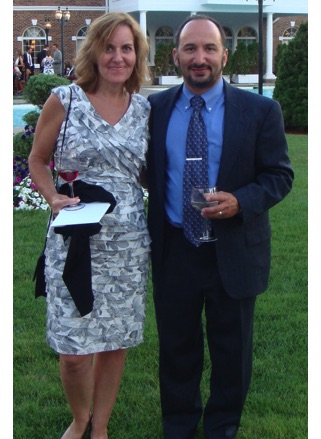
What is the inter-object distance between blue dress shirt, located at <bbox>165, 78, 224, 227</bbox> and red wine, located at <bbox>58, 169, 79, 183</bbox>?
494 millimetres

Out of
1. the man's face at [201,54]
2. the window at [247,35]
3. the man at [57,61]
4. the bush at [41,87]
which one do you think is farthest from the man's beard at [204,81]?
the window at [247,35]

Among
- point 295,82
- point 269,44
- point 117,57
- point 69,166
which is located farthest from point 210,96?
point 269,44

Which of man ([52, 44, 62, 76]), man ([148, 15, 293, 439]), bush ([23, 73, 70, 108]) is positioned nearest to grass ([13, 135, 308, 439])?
man ([148, 15, 293, 439])

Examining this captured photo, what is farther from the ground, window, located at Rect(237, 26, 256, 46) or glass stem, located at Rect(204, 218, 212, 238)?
window, located at Rect(237, 26, 256, 46)

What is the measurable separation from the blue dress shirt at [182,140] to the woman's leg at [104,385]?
2.53ft

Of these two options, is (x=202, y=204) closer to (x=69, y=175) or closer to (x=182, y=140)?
(x=182, y=140)

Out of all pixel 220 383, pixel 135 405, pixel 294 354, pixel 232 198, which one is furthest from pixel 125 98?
pixel 294 354

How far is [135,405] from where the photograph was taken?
414 cm

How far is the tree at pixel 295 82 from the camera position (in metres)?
16.7

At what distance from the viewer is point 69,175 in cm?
318

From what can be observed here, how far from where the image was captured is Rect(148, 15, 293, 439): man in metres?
3.31

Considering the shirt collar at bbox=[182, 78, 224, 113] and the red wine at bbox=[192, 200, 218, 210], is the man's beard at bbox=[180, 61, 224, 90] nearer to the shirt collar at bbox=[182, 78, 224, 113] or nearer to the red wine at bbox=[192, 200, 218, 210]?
the shirt collar at bbox=[182, 78, 224, 113]

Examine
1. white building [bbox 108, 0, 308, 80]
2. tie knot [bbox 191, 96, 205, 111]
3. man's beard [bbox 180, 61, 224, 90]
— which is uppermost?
Answer: white building [bbox 108, 0, 308, 80]
